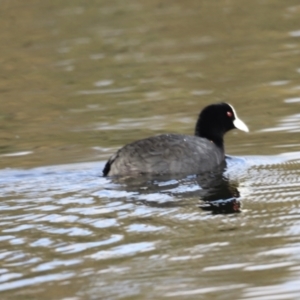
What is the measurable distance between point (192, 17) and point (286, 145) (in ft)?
35.3

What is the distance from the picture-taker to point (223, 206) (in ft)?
22.2

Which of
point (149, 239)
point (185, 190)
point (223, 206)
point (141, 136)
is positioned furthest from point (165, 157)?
point (149, 239)

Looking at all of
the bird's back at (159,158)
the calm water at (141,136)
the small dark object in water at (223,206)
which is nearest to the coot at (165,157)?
the bird's back at (159,158)

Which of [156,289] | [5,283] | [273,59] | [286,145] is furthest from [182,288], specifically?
[273,59]

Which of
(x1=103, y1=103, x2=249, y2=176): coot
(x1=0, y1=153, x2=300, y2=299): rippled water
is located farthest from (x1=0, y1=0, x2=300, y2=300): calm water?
(x1=103, y1=103, x2=249, y2=176): coot

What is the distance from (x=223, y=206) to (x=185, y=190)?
0.75 m

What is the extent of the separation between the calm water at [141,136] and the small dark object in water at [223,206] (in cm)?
9

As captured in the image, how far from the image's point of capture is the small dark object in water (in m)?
6.56

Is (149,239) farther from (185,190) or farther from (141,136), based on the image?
(141,136)

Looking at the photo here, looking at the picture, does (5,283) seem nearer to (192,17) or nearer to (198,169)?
(198,169)

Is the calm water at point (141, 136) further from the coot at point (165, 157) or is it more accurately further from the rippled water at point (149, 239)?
the coot at point (165, 157)

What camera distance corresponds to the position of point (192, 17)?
1947 centimetres

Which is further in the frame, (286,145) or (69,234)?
(286,145)

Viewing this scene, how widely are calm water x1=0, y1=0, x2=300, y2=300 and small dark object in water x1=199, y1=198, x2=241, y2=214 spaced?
Answer: 0.31ft
